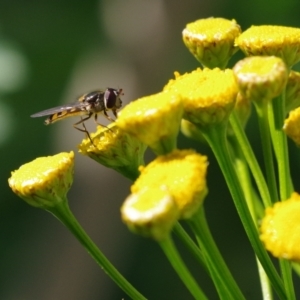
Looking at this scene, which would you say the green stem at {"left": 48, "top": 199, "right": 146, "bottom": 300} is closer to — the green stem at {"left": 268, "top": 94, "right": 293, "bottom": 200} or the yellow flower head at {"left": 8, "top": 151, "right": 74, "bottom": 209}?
the yellow flower head at {"left": 8, "top": 151, "right": 74, "bottom": 209}

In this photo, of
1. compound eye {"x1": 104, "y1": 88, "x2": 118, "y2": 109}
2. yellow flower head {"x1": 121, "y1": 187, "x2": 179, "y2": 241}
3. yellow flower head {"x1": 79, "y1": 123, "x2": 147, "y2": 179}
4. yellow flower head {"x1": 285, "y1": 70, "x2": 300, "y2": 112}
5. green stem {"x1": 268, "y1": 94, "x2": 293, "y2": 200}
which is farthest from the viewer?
compound eye {"x1": 104, "y1": 88, "x2": 118, "y2": 109}

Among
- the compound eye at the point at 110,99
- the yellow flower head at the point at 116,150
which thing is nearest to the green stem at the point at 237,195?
the yellow flower head at the point at 116,150

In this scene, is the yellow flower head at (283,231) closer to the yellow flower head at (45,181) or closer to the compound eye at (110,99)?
the yellow flower head at (45,181)

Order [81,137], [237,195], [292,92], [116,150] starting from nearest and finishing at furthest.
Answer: [237,195], [116,150], [292,92], [81,137]

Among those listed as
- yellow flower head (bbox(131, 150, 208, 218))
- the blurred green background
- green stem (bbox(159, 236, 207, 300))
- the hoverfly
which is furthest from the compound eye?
the blurred green background

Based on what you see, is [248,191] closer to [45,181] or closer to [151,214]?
[45,181]

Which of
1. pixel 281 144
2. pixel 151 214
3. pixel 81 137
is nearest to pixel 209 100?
pixel 281 144
